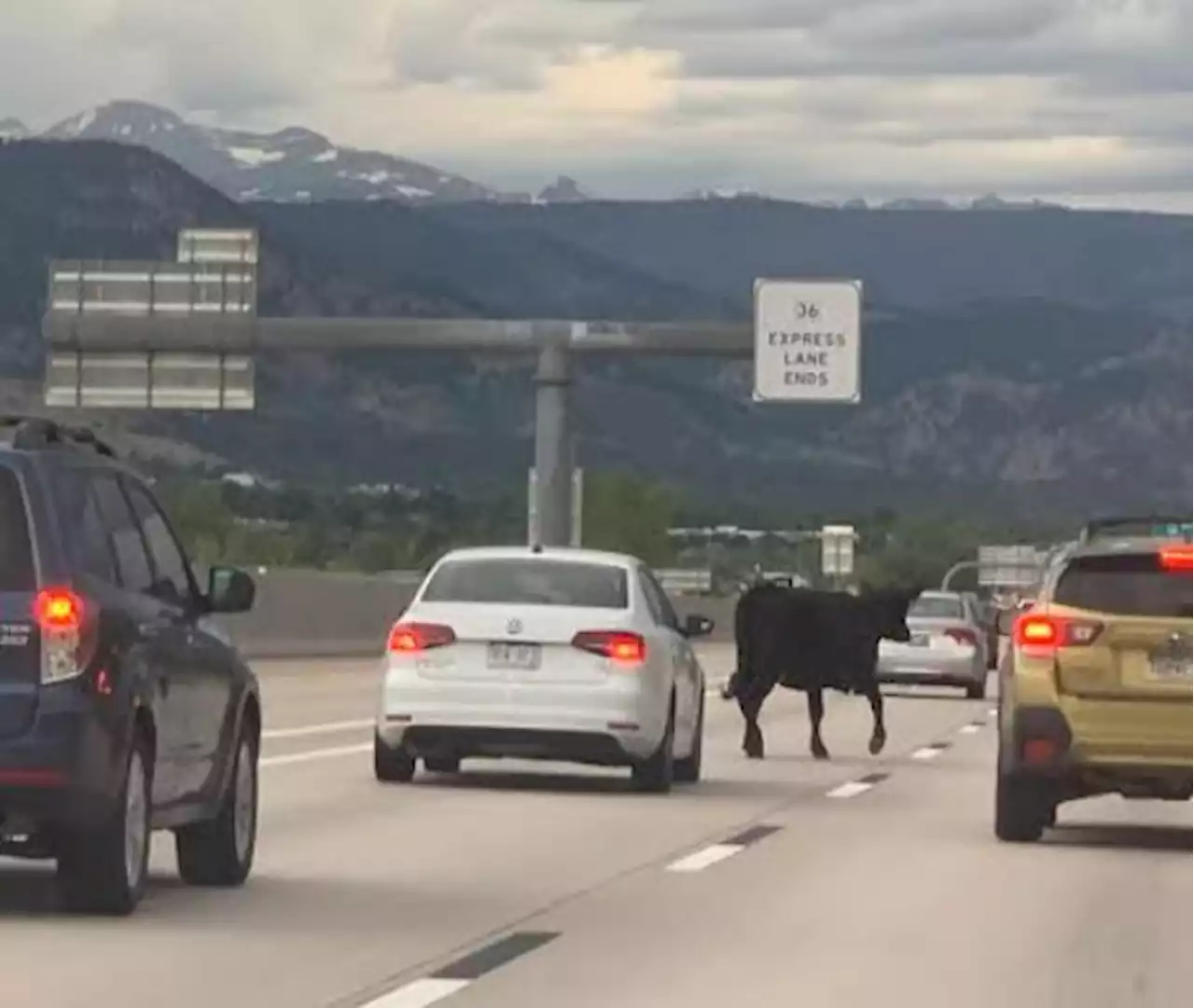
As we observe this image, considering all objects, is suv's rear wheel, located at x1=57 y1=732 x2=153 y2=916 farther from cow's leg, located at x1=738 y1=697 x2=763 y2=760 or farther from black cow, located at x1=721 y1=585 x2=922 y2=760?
cow's leg, located at x1=738 y1=697 x2=763 y2=760

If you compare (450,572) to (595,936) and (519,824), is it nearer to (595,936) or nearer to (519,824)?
(519,824)

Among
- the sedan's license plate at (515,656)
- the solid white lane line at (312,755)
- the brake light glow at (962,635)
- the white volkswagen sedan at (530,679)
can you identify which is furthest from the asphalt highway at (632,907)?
the brake light glow at (962,635)

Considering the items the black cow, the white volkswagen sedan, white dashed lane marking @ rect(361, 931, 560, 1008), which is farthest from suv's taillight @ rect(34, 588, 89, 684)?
the black cow

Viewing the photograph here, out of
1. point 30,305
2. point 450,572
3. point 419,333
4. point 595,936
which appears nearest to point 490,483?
point 30,305

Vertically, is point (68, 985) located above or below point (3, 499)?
below

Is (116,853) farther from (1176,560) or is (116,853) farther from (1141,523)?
(1141,523)

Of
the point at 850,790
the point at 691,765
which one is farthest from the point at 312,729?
the point at 850,790

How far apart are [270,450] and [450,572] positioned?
128 m

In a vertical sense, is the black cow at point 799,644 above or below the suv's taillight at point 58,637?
below

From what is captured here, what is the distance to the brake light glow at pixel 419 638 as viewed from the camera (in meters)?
23.3

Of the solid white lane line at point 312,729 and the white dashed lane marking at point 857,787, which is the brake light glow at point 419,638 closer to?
the white dashed lane marking at point 857,787

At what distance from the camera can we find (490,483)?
525ft

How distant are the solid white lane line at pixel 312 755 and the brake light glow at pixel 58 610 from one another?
1235cm

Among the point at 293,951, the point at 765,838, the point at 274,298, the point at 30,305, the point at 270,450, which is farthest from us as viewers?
the point at 274,298
